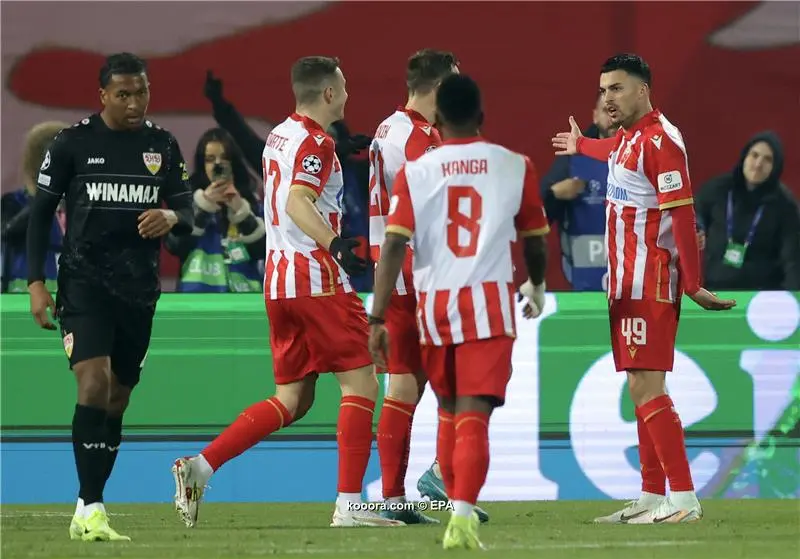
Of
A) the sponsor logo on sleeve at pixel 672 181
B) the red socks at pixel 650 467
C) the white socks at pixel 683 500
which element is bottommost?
the white socks at pixel 683 500

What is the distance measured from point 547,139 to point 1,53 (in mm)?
4201

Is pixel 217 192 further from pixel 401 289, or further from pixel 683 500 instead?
pixel 683 500

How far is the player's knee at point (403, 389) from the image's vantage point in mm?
7711

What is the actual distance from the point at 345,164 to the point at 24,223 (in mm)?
2203

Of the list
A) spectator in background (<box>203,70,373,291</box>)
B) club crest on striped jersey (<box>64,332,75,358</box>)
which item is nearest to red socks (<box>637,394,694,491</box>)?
club crest on striped jersey (<box>64,332,75,358</box>)

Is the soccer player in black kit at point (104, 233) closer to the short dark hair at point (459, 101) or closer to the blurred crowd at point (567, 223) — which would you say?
the short dark hair at point (459, 101)

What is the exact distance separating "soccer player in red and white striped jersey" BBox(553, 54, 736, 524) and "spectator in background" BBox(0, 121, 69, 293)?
364cm

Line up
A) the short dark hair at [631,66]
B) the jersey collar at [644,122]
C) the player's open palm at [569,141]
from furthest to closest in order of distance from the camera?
the player's open palm at [569,141]
the short dark hair at [631,66]
the jersey collar at [644,122]

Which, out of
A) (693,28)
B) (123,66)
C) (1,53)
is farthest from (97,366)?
(693,28)

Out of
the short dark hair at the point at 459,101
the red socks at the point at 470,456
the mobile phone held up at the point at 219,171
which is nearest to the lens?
the red socks at the point at 470,456

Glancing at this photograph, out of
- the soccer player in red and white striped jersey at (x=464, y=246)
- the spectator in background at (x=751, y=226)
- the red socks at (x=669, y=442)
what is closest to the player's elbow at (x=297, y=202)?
the soccer player in red and white striped jersey at (x=464, y=246)

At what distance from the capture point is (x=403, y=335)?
7719 millimetres

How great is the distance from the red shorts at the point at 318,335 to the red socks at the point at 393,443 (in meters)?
0.30

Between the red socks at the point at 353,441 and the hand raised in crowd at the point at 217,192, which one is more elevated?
the hand raised in crowd at the point at 217,192
